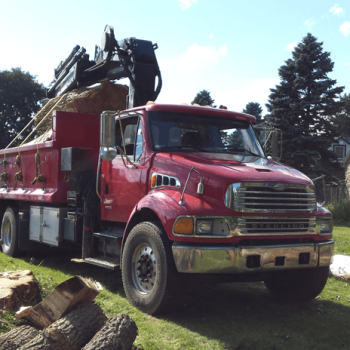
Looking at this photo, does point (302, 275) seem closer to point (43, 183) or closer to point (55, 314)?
point (55, 314)

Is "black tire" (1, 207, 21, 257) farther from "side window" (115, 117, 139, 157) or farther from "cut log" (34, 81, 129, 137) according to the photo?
"side window" (115, 117, 139, 157)

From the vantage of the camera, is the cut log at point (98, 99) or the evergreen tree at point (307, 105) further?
the evergreen tree at point (307, 105)

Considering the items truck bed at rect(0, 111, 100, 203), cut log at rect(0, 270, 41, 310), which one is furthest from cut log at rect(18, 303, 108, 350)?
truck bed at rect(0, 111, 100, 203)

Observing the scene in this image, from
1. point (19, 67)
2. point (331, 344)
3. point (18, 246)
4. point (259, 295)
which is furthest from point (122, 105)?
point (19, 67)

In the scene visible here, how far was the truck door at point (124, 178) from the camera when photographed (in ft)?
20.6

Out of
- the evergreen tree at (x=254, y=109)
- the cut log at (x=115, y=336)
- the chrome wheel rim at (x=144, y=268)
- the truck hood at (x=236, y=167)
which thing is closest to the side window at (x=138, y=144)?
the truck hood at (x=236, y=167)

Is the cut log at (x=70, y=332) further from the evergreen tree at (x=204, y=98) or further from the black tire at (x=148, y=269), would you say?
the evergreen tree at (x=204, y=98)

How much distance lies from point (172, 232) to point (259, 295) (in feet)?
7.62

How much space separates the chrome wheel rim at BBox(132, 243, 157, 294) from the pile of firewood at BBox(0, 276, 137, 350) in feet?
2.98

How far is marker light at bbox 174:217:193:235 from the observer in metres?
5.07

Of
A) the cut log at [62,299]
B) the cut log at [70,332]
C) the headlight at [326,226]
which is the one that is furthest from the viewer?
the headlight at [326,226]

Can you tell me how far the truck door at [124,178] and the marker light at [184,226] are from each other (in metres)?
1.15

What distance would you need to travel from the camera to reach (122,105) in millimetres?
8852

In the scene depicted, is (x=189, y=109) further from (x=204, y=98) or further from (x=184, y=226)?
(x=204, y=98)
